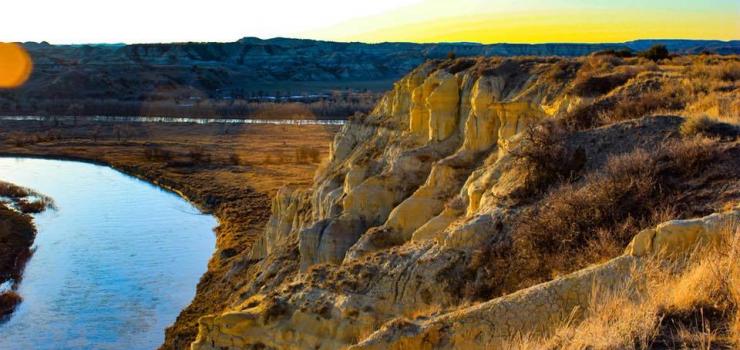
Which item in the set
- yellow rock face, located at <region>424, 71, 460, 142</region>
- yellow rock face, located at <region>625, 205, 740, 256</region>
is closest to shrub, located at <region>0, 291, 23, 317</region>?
yellow rock face, located at <region>424, 71, 460, 142</region>

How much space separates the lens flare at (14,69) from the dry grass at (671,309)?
6609 inches

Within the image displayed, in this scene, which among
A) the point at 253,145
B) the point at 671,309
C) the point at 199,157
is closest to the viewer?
the point at 671,309

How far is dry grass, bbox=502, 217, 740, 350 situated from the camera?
16.4ft

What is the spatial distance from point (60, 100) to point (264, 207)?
106971mm

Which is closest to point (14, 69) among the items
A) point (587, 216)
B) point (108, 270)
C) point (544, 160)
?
point (108, 270)

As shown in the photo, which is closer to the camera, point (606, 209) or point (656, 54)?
point (606, 209)

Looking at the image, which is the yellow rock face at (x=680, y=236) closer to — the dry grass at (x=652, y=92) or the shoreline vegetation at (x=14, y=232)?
the dry grass at (x=652, y=92)

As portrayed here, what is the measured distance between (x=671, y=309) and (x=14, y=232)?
1621 inches

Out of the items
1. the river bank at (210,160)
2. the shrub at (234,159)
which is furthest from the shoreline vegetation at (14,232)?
the shrub at (234,159)

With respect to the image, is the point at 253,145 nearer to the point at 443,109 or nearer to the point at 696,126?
the point at 443,109

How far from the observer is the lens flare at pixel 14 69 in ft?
517

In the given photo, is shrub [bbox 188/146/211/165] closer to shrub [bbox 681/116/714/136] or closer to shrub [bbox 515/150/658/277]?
shrub [bbox 681/116/714/136]

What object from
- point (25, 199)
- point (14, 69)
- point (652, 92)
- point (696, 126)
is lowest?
point (25, 199)

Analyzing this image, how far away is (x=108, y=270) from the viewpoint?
3241cm
